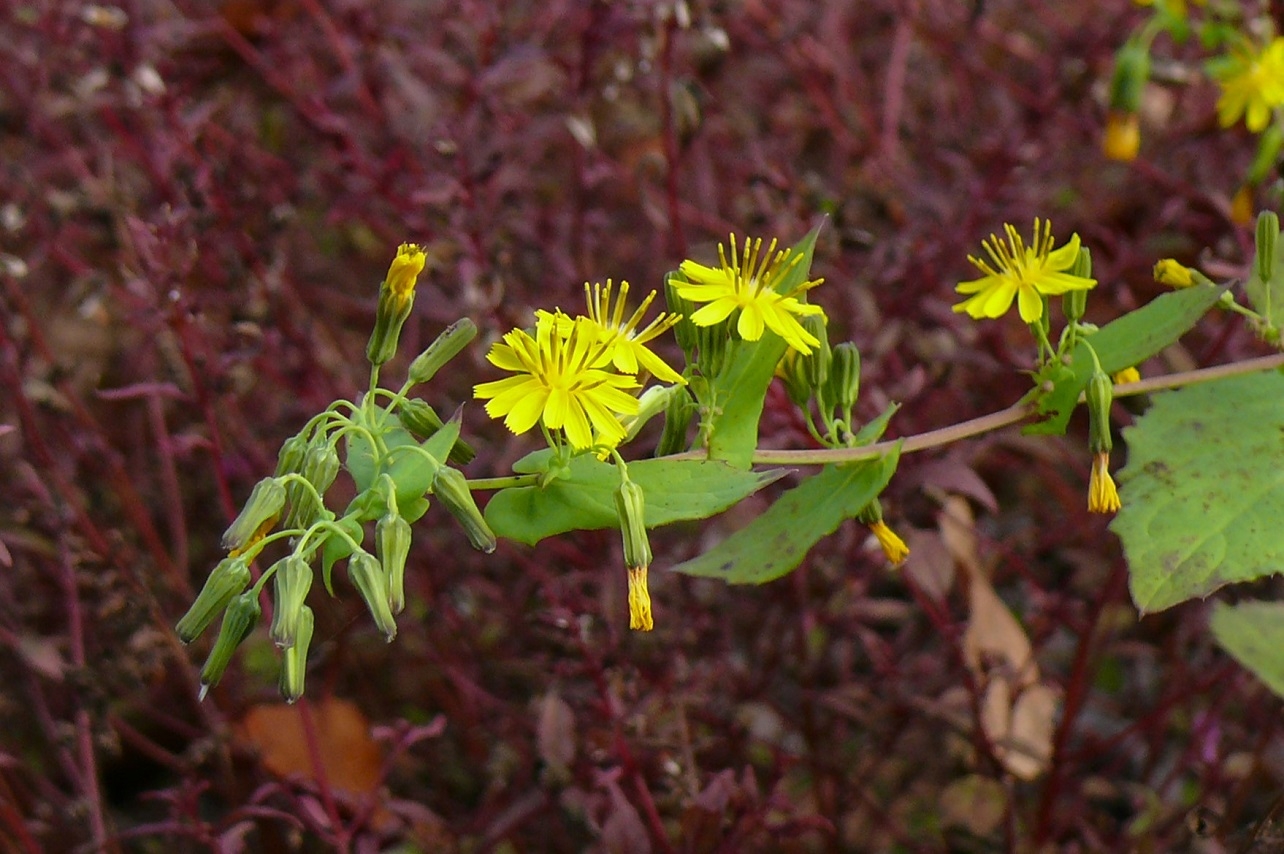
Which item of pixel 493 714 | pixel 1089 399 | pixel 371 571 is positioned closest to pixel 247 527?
pixel 371 571

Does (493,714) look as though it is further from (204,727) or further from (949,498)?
(949,498)

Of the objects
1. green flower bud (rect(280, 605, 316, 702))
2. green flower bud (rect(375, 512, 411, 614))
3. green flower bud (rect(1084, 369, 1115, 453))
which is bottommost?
green flower bud (rect(280, 605, 316, 702))

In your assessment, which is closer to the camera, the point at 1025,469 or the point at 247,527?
the point at 247,527

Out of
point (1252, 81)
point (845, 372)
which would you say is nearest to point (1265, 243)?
point (845, 372)

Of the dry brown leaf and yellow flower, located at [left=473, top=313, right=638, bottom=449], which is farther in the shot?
the dry brown leaf

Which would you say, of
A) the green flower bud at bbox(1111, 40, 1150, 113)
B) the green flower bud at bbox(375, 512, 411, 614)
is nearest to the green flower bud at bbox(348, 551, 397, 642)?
the green flower bud at bbox(375, 512, 411, 614)

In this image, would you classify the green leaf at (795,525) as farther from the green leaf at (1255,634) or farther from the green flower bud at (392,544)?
the green leaf at (1255,634)

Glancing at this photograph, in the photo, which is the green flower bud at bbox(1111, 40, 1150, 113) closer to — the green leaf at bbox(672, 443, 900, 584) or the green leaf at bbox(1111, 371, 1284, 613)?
the green leaf at bbox(1111, 371, 1284, 613)
